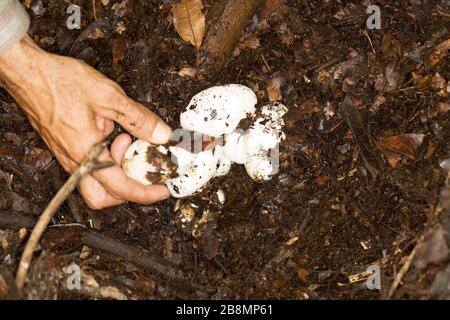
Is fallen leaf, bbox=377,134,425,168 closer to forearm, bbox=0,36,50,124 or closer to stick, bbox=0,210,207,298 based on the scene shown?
stick, bbox=0,210,207,298

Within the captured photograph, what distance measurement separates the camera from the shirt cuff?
2139 mm

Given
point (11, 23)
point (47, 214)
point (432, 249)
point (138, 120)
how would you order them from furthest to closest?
point (138, 120) < point (11, 23) < point (432, 249) < point (47, 214)

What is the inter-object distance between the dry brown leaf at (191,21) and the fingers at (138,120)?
1.84 ft

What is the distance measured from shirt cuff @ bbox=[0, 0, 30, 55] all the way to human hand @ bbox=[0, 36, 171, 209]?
0.15 feet

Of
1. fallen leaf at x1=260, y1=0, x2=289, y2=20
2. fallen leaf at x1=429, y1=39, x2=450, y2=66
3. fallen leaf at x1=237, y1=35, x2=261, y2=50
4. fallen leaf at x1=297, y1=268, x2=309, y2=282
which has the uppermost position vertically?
fallen leaf at x1=260, y1=0, x2=289, y2=20

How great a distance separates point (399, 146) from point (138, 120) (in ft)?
4.41

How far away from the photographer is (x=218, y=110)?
234cm

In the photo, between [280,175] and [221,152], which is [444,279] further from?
[221,152]

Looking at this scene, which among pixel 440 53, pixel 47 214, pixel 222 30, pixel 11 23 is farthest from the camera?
pixel 222 30

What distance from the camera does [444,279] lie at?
1797 millimetres

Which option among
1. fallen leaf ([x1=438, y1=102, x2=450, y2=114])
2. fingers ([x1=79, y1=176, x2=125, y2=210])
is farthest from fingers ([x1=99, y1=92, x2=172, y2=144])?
fallen leaf ([x1=438, y1=102, x2=450, y2=114])

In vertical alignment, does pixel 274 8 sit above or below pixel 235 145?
above

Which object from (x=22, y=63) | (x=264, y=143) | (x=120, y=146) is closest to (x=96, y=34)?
(x=22, y=63)

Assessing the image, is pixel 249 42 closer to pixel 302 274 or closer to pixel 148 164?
pixel 148 164
